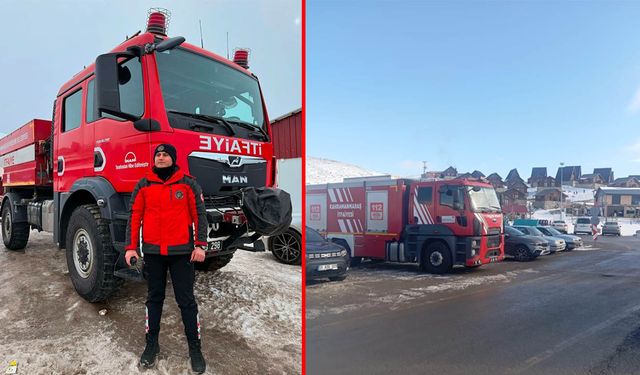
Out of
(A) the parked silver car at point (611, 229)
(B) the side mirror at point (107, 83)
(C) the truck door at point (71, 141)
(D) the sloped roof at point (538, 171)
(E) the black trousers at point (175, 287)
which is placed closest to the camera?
(E) the black trousers at point (175, 287)

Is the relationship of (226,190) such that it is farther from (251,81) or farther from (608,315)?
(608,315)

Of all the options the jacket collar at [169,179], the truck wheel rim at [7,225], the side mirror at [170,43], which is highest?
the side mirror at [170,43]

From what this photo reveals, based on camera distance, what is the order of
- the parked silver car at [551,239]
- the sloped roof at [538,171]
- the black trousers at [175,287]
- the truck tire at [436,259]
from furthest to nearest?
the parked silver car at [551,239] → the truck tire at [436,259] → the sloped roof at [538,171] → the black trousers at [175,287]

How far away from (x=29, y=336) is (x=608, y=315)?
5.57 metres

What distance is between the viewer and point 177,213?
7.98ft

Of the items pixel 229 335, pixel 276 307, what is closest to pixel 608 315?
pixel 276 307

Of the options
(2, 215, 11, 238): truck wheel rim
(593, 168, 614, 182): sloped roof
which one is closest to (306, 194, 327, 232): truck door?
(593, 168, 614, 182): sloped roof

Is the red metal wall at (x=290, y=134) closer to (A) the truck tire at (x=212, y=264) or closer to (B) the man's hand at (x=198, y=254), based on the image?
(B) the man's hand at (x=198, y=254)

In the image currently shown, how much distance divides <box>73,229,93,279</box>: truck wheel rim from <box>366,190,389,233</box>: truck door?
2.42 metres

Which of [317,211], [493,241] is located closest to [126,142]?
[317,211]

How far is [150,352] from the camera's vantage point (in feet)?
7.98

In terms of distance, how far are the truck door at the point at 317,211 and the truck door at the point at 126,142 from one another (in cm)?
155

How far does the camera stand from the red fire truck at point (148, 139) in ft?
9.51

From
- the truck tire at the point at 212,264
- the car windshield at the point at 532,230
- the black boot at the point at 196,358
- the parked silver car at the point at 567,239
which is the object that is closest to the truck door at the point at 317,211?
the black boot at the point at 196,358
